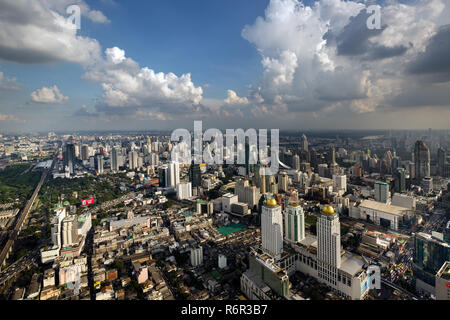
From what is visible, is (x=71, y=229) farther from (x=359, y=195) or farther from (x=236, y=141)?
(x=236, y=141)

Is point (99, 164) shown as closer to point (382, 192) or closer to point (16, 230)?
point (16, 230)

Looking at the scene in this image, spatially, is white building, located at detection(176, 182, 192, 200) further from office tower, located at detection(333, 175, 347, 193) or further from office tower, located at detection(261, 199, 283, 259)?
office tower, located at detection(333, 175, 347, 193)

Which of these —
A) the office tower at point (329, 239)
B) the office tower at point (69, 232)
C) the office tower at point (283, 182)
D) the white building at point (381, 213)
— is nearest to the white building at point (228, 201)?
the office tower at point (283, 182)

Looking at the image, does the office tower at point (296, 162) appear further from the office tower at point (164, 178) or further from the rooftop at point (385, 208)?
the office tower at point (164, 178)

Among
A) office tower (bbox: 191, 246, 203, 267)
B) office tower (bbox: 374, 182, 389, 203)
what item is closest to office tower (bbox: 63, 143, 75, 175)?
office tower (bbox: 191, 246, 203, 267)

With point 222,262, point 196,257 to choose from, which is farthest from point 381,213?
point 196,257

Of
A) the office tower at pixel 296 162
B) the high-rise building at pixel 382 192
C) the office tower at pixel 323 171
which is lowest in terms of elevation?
the high-rise building at pixel 382 192

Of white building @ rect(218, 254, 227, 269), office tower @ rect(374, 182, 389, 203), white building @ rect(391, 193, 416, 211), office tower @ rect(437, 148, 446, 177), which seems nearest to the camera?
white building @ rect(218, 254, 227, 269)

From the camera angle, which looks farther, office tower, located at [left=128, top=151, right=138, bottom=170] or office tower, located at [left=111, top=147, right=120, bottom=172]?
office tower, located at [left=128, top=151, right=138, bottom=170]
